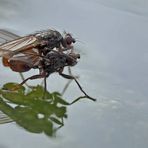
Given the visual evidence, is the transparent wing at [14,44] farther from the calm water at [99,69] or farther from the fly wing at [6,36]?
the calm water at [99,69]

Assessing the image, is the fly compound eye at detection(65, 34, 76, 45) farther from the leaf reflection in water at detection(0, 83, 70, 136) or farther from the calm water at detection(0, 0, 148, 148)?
the leaf reflection in water at detection(0, 83, 70, 136)

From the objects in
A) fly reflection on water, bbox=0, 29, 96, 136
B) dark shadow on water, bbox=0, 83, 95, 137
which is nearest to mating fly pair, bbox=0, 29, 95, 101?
fly reflection on water, bbox=0, 29, 96, 136

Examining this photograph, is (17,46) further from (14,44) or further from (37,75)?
(37,75)

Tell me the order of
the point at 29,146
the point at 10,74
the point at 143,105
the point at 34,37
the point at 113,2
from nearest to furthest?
the point at 29,146, the point at 143,105, the point at 10,74, the point at 34,37, the point at 113,2

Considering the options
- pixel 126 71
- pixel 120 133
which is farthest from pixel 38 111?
pixel 126 71

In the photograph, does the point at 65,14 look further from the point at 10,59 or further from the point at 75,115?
the point at 75,115

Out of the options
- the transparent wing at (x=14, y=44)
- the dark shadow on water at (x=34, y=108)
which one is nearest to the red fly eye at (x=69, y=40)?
the transparent wing at (x=14, y=44)
